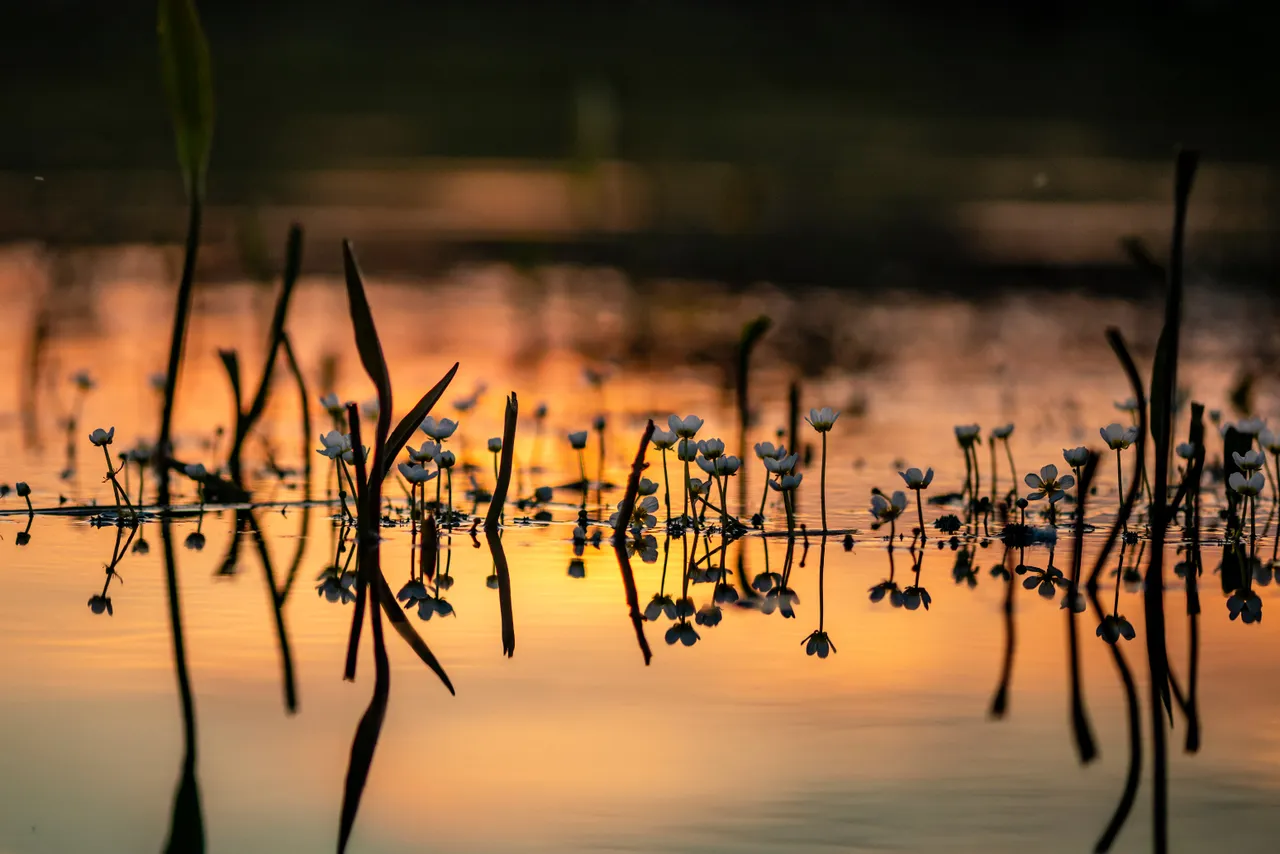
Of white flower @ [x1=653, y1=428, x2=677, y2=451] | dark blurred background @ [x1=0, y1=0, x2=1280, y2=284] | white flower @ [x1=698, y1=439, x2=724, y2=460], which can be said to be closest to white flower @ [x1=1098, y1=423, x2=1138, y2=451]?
white flower @ [x1=698, y1=439, x2=724, y2=460]

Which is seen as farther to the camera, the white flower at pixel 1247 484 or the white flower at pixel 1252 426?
the white flower at pixel 1252 426

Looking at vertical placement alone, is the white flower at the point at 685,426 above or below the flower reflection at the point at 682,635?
above

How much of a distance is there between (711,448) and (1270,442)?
1.18 m

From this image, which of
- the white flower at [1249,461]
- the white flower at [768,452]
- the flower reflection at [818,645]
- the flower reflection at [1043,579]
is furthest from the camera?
the white flower at [768,452]

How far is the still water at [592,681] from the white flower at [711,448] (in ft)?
0.61

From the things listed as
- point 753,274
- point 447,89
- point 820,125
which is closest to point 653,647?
point 753,274

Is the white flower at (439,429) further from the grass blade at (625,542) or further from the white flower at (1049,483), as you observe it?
the white flower at (1049,483)

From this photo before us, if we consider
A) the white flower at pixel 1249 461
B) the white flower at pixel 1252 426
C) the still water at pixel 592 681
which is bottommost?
the still water at pixel 592 681

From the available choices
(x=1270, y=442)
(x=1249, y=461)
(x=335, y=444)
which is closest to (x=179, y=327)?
(x=335, y=444)

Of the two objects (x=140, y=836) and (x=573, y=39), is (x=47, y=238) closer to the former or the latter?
(x=140, y=836)

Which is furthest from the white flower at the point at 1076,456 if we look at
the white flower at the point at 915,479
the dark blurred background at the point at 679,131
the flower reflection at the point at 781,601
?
the dark blurred background at the point at 679,131

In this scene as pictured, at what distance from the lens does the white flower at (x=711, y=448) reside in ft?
15.2

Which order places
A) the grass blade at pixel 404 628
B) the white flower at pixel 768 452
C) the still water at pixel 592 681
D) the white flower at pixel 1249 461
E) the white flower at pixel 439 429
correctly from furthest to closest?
the white flower at pixel 768 452 < the white flower at pixel 439 429 < the white flower at pixel 1249 461 < the grass blade at pixel 404 628 < the still water at pixel 592 681

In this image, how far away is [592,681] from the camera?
3.28 meters
